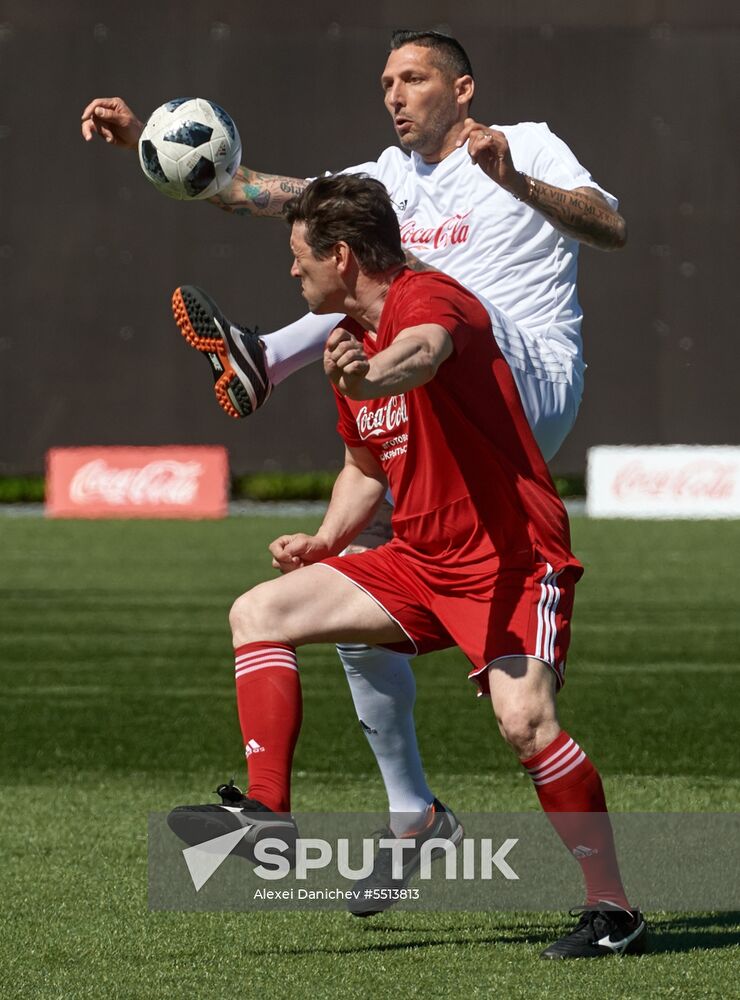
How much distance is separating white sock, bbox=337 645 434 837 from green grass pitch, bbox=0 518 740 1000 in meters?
0.46

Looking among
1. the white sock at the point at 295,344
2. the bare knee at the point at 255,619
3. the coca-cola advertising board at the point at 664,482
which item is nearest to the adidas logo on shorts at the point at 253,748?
the bare knee at the point at 255,619

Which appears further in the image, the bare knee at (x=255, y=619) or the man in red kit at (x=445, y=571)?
Result: the bare knee at (x=255, y=619)

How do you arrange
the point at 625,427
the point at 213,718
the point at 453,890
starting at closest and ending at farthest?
the point at 453,890 < the point at 213,718 < the point at 625,427

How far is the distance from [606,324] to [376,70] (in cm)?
461

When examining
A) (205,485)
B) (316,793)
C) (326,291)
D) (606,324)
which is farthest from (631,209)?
(326,291)

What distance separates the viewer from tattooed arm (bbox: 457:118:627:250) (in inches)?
194

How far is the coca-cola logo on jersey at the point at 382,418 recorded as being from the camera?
479 centimetres

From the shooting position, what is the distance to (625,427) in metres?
24.6

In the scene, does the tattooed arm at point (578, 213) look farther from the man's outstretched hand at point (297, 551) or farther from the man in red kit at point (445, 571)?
the man's outstretched hand at point (297, 551)

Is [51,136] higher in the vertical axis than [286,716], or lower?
higher

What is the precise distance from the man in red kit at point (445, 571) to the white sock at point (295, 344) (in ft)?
2.33

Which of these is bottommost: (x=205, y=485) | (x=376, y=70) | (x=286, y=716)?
(x=205, y=485)

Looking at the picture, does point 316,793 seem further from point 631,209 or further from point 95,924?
point 631,209

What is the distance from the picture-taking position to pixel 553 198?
5273 mm
